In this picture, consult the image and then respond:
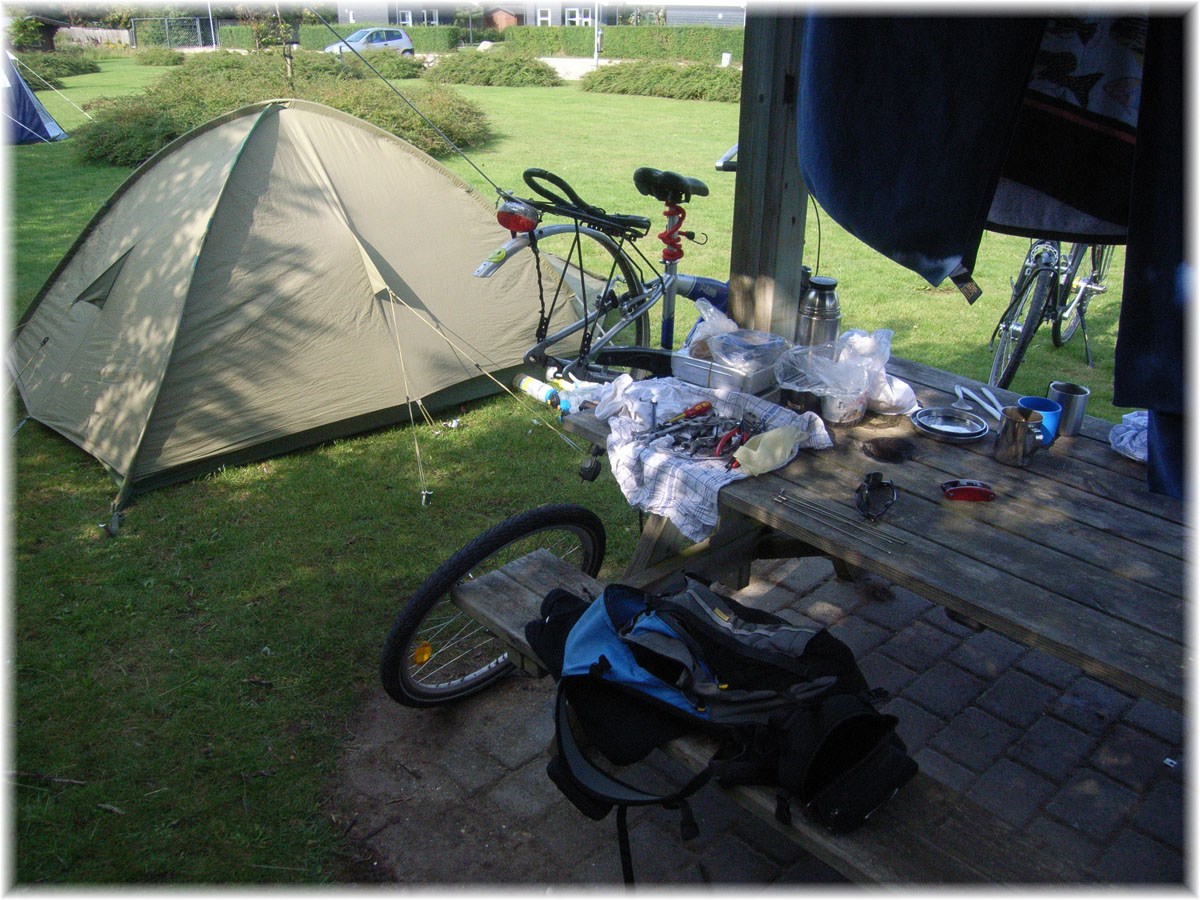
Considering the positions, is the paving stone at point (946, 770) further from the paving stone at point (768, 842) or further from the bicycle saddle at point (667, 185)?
the bicycle saddle at point (667, 185)

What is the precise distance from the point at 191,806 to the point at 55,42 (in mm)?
34857

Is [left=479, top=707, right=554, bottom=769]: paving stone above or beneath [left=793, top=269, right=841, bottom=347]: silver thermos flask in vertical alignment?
beneath

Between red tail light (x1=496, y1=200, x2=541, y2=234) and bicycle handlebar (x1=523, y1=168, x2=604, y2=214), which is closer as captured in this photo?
red tail light (x1=496, y1=200, x2=541, y2=234)

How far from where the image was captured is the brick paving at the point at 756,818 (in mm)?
2371

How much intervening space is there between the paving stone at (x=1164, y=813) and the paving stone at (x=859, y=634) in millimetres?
917

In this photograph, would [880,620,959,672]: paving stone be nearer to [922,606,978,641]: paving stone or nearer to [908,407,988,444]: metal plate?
[922,606,978,641]: paving stone

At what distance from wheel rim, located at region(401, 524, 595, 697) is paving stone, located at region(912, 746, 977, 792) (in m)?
1.24

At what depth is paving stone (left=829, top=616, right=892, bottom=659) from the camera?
10.4 feet

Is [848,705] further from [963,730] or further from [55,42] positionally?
[55,42]

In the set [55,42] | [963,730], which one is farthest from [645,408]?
[55,42]

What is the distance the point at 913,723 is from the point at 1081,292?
4.08m

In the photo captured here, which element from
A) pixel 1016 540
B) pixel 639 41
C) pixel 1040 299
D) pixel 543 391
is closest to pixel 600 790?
pixel 1016 540

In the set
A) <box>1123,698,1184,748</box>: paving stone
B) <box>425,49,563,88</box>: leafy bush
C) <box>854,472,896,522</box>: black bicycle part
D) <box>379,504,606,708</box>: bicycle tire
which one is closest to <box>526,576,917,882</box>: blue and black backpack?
<box>854,472,896,522</box>: black bicycle part

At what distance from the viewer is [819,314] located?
2.87 m
